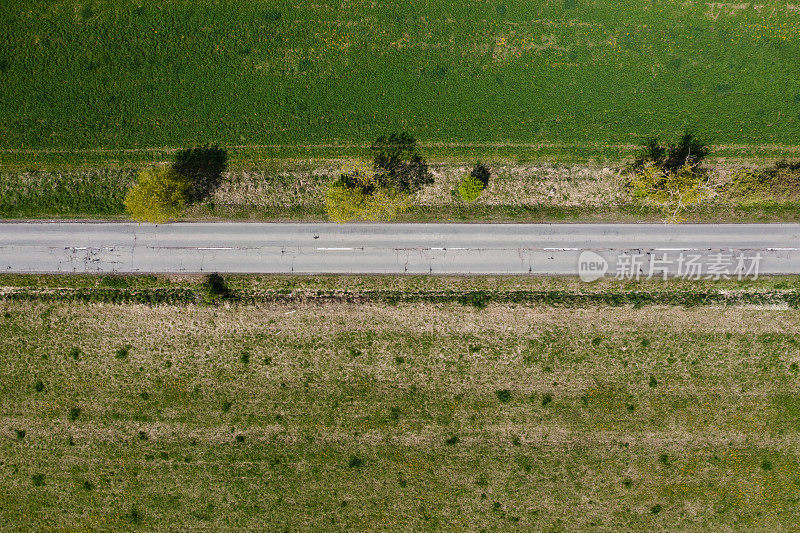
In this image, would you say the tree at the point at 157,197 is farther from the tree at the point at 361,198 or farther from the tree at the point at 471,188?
the tree at the point at 471,188

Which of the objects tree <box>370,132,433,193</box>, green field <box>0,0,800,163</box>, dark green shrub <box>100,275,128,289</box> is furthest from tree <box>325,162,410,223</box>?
dark green shrub <box>100,275,128,289</box>

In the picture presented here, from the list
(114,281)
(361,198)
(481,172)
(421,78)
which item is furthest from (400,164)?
(114,281)

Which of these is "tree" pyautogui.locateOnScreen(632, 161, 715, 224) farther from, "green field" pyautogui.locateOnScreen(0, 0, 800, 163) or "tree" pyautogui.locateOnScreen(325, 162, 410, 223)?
"tree" pyautogui.locateOnScreen(325, 162, 410, 223)

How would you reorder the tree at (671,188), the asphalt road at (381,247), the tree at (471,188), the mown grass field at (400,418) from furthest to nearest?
the asphalt road at (381,247), the mown grass field at (400,418), the tree at (471,188), the tree at (671,188)

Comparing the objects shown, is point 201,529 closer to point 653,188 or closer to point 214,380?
point 214,380

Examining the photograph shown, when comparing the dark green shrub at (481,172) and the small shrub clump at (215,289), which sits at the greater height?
the dark green shrub at (481,172)

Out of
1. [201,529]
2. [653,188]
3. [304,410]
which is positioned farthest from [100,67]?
[653,188]

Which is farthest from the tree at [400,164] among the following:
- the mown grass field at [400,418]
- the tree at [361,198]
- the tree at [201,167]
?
the tree at [201,167]
